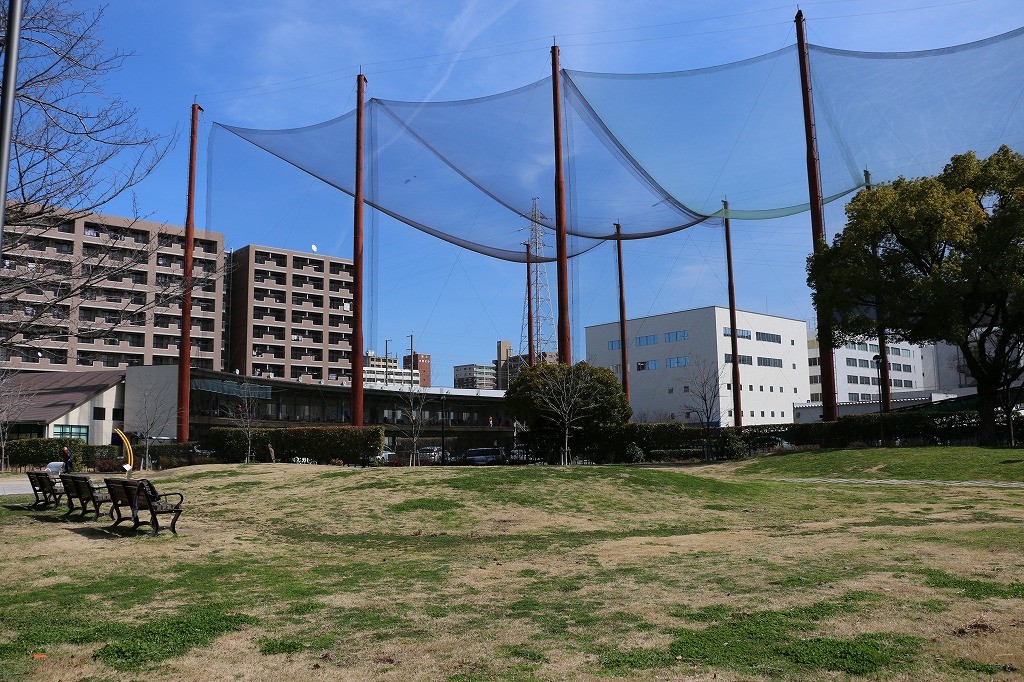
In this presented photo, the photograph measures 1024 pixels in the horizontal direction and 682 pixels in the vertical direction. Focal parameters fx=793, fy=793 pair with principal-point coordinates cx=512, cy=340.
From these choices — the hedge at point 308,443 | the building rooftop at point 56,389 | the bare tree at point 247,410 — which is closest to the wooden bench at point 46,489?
the hedge at point 308,443

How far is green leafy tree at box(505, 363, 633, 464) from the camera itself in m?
28.8

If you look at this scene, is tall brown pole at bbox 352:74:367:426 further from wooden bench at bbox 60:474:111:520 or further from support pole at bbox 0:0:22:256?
support pole at bbox 0:0:22:256

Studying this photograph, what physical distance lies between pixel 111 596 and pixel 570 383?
74.3 feet

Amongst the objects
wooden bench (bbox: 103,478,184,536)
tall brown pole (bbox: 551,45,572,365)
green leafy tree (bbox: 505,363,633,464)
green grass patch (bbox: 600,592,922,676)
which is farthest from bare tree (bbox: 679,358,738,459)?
green grass patch (bbox: 600,592,922,676)

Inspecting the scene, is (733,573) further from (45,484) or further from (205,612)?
(45,484)

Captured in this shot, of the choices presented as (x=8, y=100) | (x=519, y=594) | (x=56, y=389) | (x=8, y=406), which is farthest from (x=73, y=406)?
(x=519, y=594)

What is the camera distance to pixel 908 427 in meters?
27.1

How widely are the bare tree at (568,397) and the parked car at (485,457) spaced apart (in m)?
5.54

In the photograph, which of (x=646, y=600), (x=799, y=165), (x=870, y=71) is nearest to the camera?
(x=646, y=600)

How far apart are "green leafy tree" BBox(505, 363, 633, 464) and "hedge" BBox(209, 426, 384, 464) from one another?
5.55m

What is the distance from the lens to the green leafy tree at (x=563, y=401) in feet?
94.6

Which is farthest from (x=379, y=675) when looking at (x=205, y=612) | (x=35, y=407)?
(x=35, y=407)

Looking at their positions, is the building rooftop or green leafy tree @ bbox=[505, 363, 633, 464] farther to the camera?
the building rooftop

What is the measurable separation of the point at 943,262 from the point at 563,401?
511 inches
